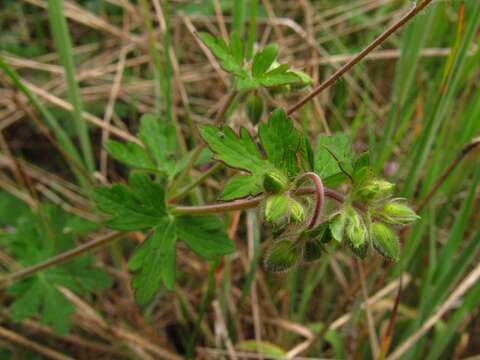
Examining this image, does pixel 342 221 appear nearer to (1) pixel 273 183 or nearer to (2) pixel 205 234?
(1) pixel 273 183

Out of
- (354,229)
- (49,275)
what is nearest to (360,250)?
(354,229)

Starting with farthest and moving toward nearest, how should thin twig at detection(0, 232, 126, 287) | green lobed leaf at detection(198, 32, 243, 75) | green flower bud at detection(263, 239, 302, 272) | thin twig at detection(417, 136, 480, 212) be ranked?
thin twig at detection(417, 136, 480, 212)
thin twig at detection(0, 232, 126, 287)
green lobed leaf at detection(198, 32, 243, 75)
green flower bud at detection(263, 239, 302, 272)

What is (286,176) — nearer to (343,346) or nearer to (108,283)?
(108,283)

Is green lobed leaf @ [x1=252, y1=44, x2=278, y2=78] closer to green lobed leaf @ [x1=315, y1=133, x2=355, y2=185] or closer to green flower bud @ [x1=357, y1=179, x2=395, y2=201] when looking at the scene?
green lobed leaf @ [x1=315, y1=133, x2=355, y2=185]

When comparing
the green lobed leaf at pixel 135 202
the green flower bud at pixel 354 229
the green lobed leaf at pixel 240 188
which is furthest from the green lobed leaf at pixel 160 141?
the green flower bud at pixel 354 229

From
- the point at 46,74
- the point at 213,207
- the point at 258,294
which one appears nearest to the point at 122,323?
the point at 258,294

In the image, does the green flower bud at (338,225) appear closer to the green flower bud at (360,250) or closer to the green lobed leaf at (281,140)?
the green flower bud at (360,250)

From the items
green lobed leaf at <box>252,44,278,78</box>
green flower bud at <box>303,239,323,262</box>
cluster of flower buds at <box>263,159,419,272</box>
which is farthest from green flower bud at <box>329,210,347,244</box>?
green lobed leaf at <box>252,44,278,78</box>
